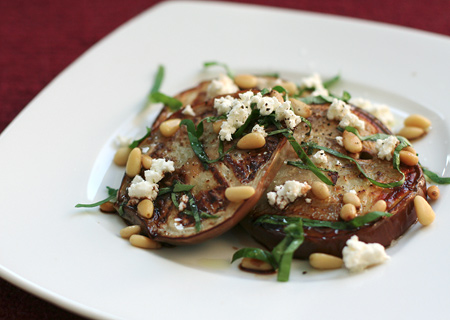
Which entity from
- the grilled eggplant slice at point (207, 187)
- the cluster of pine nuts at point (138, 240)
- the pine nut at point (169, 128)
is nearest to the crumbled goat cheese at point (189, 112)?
the pine nut at point (169, 128)

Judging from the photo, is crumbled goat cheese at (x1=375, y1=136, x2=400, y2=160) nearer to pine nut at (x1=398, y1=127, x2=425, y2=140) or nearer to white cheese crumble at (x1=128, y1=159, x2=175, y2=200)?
pine nut at (x1=398, y1=127, x2=425, y2=140)

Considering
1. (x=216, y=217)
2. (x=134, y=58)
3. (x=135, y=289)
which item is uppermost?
(x=134, y=58)

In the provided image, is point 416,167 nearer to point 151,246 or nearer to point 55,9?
point 151,246

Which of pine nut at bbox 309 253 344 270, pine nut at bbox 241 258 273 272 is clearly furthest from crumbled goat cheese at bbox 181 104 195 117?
pine nut at bbox 309 253 344 270

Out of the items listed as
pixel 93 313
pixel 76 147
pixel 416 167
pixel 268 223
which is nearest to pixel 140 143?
pixel 76 147

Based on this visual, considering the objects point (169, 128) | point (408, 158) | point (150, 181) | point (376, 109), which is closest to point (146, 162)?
point (150, 181)

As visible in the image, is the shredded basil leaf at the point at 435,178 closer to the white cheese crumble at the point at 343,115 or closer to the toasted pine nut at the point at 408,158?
the toasted pine nut at the point at 408,158
